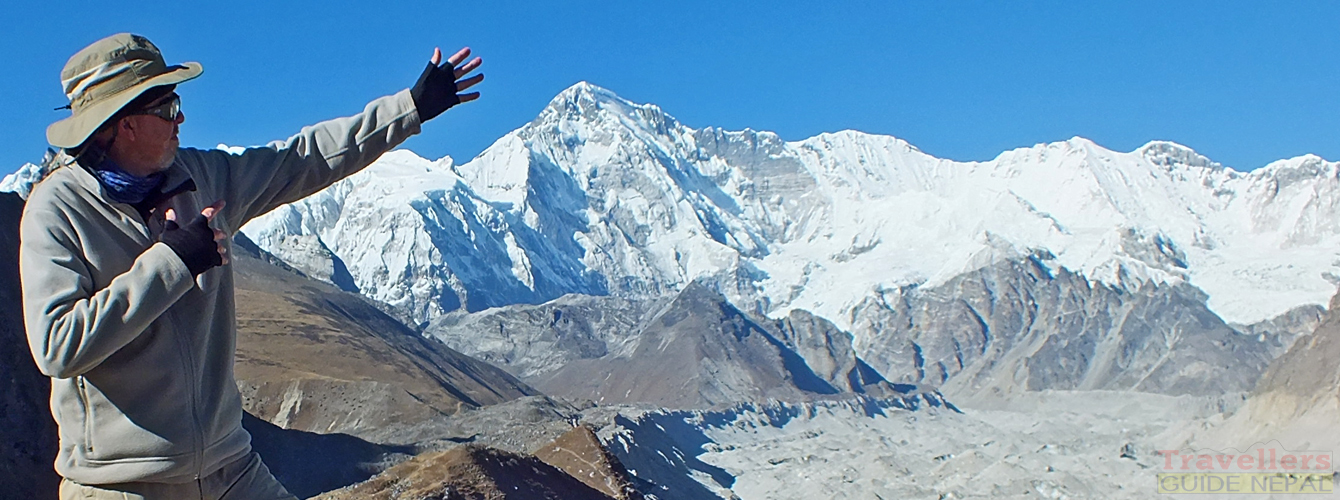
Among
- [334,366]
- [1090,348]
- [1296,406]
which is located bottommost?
[334,366]

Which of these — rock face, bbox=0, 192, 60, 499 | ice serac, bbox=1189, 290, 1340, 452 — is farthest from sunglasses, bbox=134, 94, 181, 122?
ice serac, bbox=1189, 290, 1340, 452

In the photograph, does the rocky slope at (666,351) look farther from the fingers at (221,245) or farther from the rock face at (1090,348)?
the fingers at (221,245)

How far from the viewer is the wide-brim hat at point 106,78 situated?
362 centimetres

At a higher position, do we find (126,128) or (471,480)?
(126,128)

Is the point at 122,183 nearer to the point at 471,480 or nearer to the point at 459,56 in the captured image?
the point at 459,56

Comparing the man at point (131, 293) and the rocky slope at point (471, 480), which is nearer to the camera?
the man at point (131, 293)

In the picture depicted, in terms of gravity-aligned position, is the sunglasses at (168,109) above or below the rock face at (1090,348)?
below

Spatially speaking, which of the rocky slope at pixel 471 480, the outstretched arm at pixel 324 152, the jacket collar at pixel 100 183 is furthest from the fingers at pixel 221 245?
the rocky slope at pixel 471 480

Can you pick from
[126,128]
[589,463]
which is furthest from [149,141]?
[589,463]

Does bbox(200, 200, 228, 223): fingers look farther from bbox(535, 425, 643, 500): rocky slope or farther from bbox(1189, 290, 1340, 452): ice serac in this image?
bbox(1189, 290, 1340, 452): ice serac

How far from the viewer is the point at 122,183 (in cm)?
367

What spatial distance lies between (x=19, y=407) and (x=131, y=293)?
48.6 ft

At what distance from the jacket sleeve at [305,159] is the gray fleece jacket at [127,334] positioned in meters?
0.08

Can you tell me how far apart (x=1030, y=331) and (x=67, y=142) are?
195814 millimetres
